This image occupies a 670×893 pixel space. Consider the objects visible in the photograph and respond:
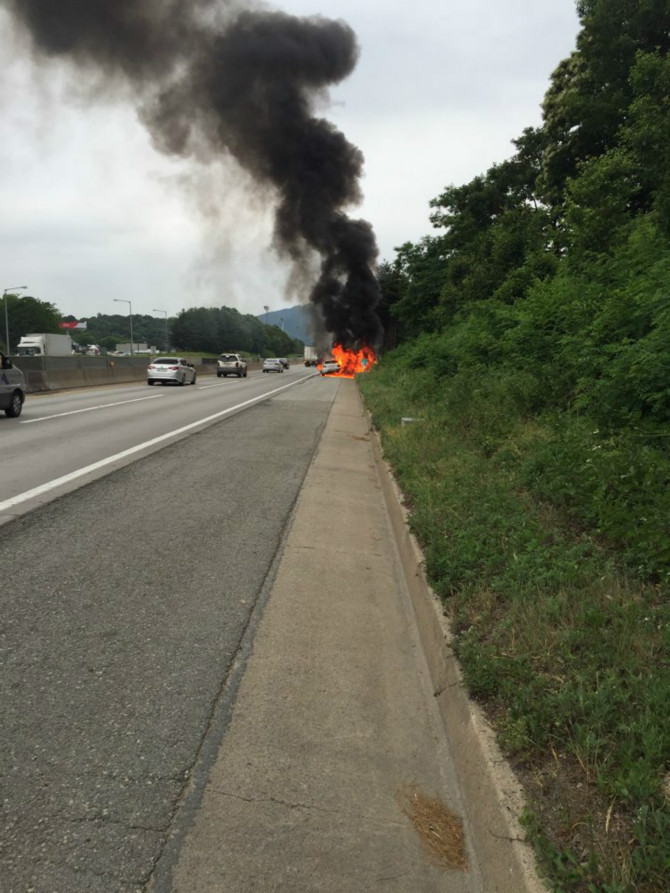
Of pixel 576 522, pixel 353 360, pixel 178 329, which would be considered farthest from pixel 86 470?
pixel 178 329

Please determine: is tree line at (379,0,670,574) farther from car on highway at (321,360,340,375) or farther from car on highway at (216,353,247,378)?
car on highway at (321,360,340,375)

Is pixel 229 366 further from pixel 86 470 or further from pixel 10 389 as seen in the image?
pixel 86 470

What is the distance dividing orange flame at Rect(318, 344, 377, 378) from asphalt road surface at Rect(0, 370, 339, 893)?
41897mm

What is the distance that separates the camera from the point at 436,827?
2.42 m

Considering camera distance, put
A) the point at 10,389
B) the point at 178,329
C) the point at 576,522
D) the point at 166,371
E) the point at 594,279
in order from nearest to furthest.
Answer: the point at 576,522
the point at 594,279
the point at 10,389
the point at 166,371
the point at 178,329

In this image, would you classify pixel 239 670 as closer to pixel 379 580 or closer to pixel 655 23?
pixel 379 580

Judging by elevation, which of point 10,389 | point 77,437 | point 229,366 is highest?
point 229,366

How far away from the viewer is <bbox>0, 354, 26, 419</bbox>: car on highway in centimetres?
1383

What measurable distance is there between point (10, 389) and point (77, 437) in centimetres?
393

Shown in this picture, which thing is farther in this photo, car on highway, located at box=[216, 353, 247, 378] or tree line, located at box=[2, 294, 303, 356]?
tree line, located at box=[2, 294, 303, 356]

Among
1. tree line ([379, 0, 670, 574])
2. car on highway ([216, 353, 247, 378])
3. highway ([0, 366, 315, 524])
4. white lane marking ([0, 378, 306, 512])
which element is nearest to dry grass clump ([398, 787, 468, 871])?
tree line ([379, 0, 670, 574])

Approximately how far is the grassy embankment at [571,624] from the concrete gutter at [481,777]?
0.06 meters

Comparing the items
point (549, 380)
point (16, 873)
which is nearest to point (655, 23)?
point (549, 380)

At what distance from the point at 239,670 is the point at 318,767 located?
0.85 meters
